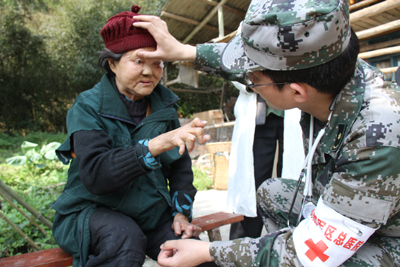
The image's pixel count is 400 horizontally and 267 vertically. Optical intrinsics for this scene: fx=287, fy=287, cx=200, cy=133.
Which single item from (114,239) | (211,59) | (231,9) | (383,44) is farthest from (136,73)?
(231,9)

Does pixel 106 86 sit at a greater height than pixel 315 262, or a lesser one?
greater

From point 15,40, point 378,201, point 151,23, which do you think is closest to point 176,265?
point 378,201

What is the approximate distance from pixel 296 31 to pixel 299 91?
0.27m

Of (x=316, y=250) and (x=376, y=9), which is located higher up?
(x=376, y=9)

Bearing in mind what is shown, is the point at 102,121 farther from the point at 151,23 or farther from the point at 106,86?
the point at 151,23

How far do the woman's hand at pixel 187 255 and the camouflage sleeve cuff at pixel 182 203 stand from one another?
0.40 meters

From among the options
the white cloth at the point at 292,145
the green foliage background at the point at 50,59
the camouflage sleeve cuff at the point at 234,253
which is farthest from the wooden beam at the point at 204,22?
the camouflage sleeve cuff at the point at 234,253

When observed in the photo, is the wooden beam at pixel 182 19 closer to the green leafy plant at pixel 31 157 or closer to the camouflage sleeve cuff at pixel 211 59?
the green leafy plant at pixel 31 157

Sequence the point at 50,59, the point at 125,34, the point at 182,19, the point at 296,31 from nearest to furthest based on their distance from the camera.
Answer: the point at 296,31 → the point at 125,34 → the point at 182,19 → the point at 50,59

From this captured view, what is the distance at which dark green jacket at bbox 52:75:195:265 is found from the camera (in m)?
1.60

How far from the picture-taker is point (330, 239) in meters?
1.09

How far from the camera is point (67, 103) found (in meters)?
18.0

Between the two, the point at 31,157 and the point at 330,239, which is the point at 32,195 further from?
the point at 330,239

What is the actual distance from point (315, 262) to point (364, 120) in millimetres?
596
